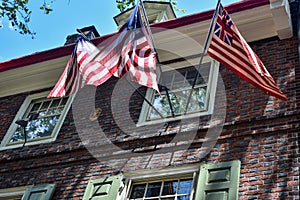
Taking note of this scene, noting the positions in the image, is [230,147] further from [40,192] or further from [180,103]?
[40,192]

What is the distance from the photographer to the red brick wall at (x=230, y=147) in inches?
208

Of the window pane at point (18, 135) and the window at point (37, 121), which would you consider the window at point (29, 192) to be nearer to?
the window at point (37, 121)

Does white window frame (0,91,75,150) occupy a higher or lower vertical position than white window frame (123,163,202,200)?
higher

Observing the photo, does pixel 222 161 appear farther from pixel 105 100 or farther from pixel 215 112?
pixel 105 100

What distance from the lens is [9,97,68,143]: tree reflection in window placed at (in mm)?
8094

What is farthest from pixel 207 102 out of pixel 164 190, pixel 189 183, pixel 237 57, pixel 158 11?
pixel 158 11

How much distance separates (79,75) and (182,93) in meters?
1.84

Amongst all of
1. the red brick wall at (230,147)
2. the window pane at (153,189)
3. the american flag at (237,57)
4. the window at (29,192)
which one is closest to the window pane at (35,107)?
the red brick wall at (230,147)

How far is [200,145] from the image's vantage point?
6129 mm

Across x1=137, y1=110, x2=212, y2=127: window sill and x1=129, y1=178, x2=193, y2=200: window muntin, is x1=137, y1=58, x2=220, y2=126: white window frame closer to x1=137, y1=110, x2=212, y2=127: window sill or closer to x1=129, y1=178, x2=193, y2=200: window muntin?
x1=137, y1=110, x2=212, y2=127: window sill

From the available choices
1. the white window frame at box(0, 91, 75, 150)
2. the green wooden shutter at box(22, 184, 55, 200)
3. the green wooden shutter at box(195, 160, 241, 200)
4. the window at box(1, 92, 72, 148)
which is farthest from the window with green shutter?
the window at box(1, 92, 72, 148)

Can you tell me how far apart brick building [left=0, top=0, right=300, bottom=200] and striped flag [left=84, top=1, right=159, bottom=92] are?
63 cm

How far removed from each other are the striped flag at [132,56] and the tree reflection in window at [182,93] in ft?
3.94

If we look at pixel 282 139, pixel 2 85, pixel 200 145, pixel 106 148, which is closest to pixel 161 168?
pixel 200 145
